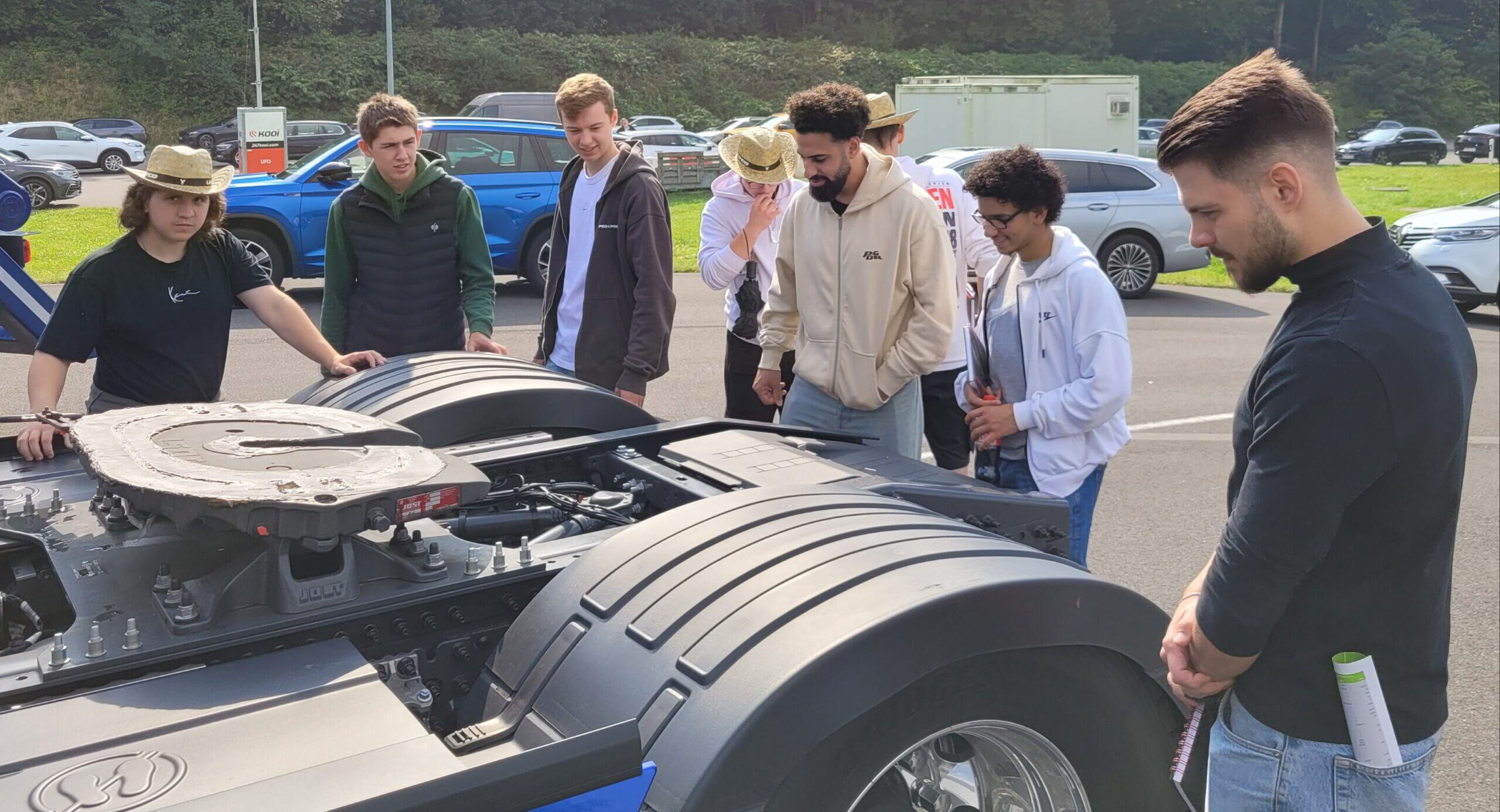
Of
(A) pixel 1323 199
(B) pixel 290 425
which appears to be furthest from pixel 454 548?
(A) pixel 1323 199

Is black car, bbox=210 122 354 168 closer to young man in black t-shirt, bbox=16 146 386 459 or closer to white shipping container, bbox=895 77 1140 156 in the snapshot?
white shipping container, bbox=895 77 1140 156

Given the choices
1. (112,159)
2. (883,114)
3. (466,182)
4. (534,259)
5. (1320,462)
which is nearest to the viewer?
(1320,462)

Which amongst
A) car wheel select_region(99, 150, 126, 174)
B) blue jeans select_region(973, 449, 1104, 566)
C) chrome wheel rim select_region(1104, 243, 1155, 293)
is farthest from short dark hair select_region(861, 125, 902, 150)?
car wheel select_region(99, 150, 126, 174)

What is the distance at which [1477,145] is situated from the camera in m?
45.1

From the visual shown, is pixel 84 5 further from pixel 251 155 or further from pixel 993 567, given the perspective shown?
pixel 993 567

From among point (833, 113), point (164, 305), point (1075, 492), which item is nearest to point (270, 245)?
point (164, 305)

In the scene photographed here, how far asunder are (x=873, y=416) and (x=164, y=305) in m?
2.16

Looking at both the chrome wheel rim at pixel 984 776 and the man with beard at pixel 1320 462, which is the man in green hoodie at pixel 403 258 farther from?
the man with beard at pixel 1320 462

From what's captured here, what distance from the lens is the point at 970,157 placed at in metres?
14.6

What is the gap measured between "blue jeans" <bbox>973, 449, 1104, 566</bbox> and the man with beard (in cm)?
158

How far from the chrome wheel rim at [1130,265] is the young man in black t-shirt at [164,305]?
11671 mm

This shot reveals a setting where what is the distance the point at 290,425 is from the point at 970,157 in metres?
12.7

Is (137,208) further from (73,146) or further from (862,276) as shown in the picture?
(73,146)

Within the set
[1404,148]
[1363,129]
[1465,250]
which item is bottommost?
[1465,250]
